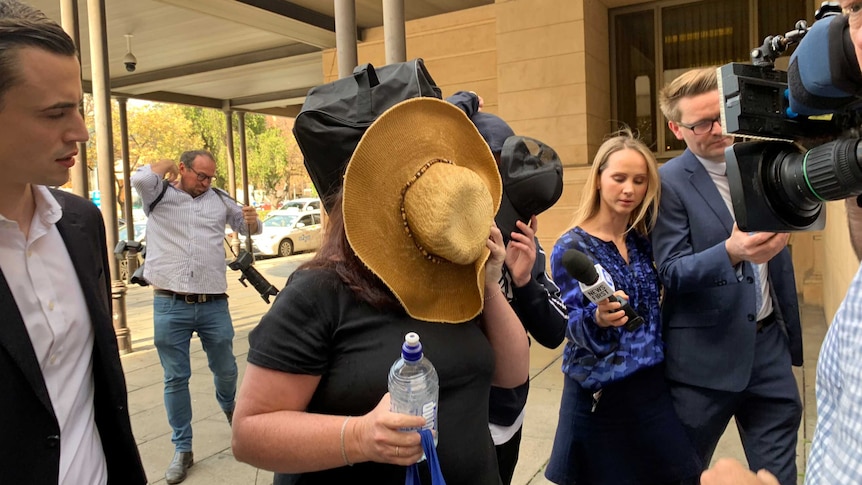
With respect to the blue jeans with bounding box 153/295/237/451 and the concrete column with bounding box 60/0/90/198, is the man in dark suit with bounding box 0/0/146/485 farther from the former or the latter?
the concrete column with bounding box 60/0/90/198

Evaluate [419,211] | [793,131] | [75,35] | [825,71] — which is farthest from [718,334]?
[75,35]

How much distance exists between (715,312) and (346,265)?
1661 millimetres

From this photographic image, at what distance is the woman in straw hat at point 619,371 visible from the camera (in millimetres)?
2541

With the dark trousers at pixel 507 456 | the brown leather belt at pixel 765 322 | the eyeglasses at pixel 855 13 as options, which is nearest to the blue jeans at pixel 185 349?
the dark trousers at pixel 507 456

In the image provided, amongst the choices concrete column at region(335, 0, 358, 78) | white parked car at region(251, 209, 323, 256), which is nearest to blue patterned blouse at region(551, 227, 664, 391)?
concrete column at region(335, 0, 358, 78)

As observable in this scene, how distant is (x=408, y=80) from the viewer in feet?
5.49

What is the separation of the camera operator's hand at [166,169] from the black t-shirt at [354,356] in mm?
3686

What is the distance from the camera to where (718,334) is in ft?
8.21

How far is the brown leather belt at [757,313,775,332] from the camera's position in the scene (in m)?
2.62

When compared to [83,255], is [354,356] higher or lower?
lower

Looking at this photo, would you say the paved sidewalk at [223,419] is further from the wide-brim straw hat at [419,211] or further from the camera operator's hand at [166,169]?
the wide-brim straw hat at [419,211]

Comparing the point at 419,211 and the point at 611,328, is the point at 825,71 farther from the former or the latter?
the point at 611,328

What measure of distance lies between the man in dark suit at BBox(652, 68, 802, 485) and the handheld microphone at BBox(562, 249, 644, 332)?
0.27 meters

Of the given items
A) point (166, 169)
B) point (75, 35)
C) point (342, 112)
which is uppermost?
point (75, 35)
